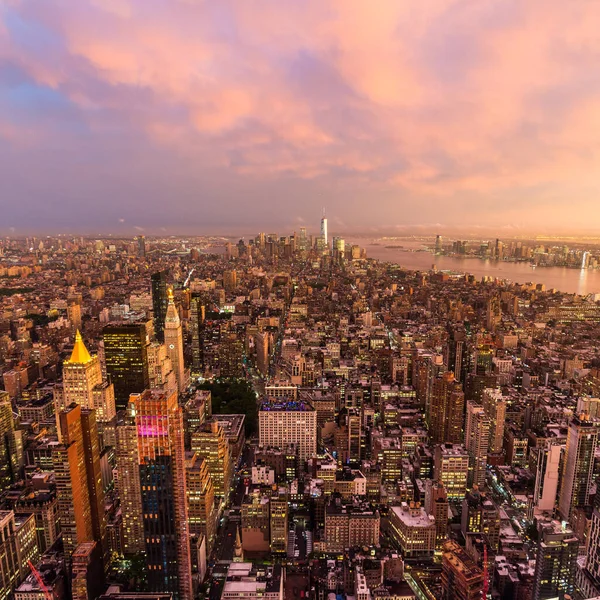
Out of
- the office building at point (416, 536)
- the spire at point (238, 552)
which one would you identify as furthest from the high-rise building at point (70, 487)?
the office building at point (416, 536)

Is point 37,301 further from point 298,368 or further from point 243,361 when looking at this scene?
point 298,368

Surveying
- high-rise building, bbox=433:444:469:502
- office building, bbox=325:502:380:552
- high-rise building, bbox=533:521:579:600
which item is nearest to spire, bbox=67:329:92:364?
office building, bbox=325:502:380:552

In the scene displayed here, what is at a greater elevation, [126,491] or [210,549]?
[126,491]

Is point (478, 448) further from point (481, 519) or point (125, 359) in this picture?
point (125, 359)

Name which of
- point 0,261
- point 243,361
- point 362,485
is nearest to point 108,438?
point 362,485

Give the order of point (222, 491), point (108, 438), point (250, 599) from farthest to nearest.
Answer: point (108, 438) < point (222, 491) < point (250, 599)

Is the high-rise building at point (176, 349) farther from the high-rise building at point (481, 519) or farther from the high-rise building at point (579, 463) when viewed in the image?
the high-rise building at point (579, 463)

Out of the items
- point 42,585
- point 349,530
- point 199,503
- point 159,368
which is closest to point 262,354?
point 159,368
